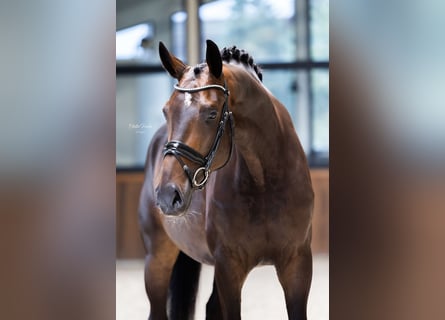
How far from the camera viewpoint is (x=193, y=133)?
51.3 inches

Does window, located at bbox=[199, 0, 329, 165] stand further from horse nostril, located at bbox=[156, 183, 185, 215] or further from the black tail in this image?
horse nostril, located at bbox=[156, 183, 185, 215]

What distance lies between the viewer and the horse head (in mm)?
1272

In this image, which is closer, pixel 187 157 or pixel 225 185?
pixel 187 157

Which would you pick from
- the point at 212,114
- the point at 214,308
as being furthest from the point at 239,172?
the point at 214,308

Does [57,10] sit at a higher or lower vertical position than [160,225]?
higher

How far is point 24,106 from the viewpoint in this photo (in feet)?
3.84

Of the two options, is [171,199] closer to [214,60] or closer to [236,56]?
[214,60]

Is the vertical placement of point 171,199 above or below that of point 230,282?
above

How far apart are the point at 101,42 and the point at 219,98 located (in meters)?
0.33

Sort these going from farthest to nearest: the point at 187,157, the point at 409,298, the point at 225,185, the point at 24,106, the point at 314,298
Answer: the point at 314,298, the point at 225,185, the point at 187,157, the point at 24,106, the point at 409,298

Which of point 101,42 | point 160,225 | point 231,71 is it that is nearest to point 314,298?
point 160,225

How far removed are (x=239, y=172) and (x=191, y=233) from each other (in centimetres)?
39

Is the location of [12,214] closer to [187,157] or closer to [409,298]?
[187,157]

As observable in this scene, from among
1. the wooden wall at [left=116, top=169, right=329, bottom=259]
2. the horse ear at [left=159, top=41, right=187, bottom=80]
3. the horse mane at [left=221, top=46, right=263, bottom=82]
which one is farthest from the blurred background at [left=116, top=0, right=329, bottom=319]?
the horse ear at [left=159, top=41, right=187, bottom=80]
